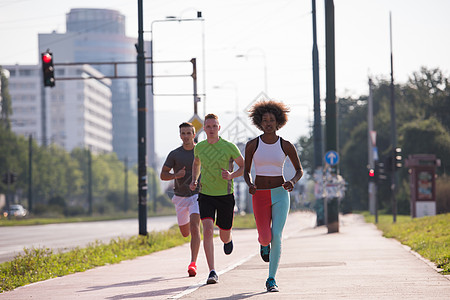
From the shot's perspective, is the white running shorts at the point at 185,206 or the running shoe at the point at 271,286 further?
the white running shorts at the point at 185,206

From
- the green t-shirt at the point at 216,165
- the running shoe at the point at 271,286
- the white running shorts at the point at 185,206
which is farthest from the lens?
the white running shorts at the point at 185,206

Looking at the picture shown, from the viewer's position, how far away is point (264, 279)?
11797mm

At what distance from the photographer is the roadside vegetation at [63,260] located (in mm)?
13788

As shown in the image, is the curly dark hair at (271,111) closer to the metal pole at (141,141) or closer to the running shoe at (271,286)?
the running shoe at (271,286)

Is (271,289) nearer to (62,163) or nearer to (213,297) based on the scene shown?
(213,297)

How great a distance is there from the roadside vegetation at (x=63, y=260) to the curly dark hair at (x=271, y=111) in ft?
13.7

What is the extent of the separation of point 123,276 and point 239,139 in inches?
1057

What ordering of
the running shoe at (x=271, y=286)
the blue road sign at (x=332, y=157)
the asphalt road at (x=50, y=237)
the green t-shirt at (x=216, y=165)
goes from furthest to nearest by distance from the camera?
1. the blue road sign at (x=332, y=157)
2. the asphalt road at (x=50, y=237)
3. the green t-shirt at (x=216, y=165)
4. the running shoe at (x=271, y=286)

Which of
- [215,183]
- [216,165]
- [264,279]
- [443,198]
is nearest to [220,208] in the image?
[215,183]

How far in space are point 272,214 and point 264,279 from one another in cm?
179

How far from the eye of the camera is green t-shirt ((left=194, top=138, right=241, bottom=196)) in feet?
37.5

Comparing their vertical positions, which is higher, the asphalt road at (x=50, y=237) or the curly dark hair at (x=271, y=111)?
the curly dark hair at (x=271, y=111)

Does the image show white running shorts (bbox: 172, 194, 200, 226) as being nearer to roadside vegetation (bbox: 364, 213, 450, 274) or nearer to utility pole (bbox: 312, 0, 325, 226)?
roadside vegetation (bbox: 364, 213, 450, 274)

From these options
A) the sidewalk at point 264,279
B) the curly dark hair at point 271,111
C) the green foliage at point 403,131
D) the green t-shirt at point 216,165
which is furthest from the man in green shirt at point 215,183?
the green foliage at point 403,131
